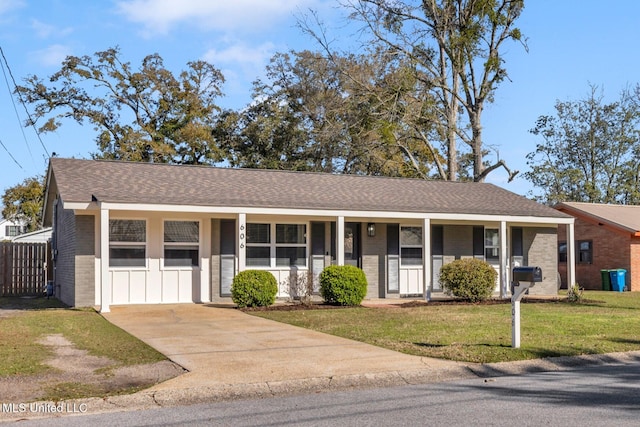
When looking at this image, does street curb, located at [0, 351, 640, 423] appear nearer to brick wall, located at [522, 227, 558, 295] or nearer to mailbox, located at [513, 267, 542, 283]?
mailbox, located at [513, 267, 542, 283]

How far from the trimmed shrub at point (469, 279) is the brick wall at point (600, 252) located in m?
12.1

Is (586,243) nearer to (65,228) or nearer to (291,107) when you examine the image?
(291,107)

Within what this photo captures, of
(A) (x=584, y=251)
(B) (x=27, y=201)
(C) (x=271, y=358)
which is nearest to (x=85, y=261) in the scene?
(C) (x=271, y=358)

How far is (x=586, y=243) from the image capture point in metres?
31.6

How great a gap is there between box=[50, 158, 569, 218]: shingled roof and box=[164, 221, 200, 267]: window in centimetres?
106

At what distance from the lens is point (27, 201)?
52312 mm

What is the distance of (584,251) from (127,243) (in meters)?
21.3

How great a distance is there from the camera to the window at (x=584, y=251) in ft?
103

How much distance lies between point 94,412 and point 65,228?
14722 mm

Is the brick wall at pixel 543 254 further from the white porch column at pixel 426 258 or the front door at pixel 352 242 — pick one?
the front door at pixel 352 242

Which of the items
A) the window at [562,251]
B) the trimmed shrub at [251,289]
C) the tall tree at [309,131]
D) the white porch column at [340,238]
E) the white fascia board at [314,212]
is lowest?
the trimmed shrub at [251,289]

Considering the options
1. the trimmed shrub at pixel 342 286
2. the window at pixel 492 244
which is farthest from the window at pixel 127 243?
the window at pixel 492 244

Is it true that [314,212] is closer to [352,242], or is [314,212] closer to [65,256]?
[352,242]

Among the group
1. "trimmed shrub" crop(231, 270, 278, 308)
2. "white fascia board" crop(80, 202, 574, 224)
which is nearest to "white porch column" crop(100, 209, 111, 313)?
"white fascia board" crop(80, 202, 574, 224)
